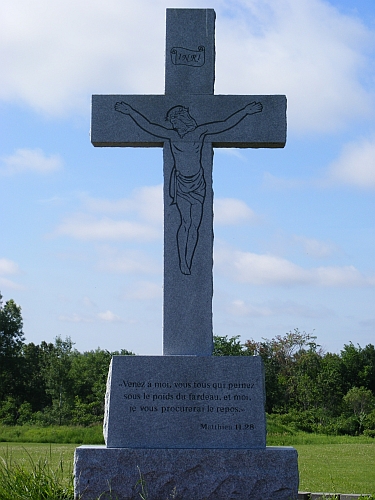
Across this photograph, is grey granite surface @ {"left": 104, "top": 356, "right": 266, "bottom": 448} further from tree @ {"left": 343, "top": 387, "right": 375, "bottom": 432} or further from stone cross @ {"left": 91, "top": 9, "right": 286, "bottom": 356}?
tree @ {"left": 343, "top": 387, "right": 375, "bottom": 432}

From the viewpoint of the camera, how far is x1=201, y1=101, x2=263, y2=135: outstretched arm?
6480 millimetres

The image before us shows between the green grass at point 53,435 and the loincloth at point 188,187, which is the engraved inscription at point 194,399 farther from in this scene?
the green grass at point 53,435

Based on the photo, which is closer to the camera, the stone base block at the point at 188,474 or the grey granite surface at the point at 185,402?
the stone base block at the point at 188,474

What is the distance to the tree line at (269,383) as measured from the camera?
2255cm

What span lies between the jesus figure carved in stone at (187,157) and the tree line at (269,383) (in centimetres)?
1206

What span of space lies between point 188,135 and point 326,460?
899 cm

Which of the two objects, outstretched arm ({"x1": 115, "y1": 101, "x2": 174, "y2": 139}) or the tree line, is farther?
the tree line

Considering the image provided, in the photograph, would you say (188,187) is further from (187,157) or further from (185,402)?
(185,402)

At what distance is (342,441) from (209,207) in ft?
47.9

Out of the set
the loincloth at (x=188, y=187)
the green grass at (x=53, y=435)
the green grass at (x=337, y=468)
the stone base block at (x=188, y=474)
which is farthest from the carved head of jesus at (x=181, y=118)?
the green grass at (x=53, y=435)

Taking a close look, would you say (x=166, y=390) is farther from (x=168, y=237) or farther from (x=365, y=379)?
(x=365, y=379)

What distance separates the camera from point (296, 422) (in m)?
21.3

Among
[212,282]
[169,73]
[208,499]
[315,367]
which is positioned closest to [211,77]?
[169,73]

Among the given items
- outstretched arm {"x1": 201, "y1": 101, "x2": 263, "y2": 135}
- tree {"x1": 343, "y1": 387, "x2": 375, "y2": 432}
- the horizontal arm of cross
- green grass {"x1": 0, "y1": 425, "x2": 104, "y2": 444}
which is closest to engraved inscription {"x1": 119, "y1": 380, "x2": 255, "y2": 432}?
the horizontal arm of cross
